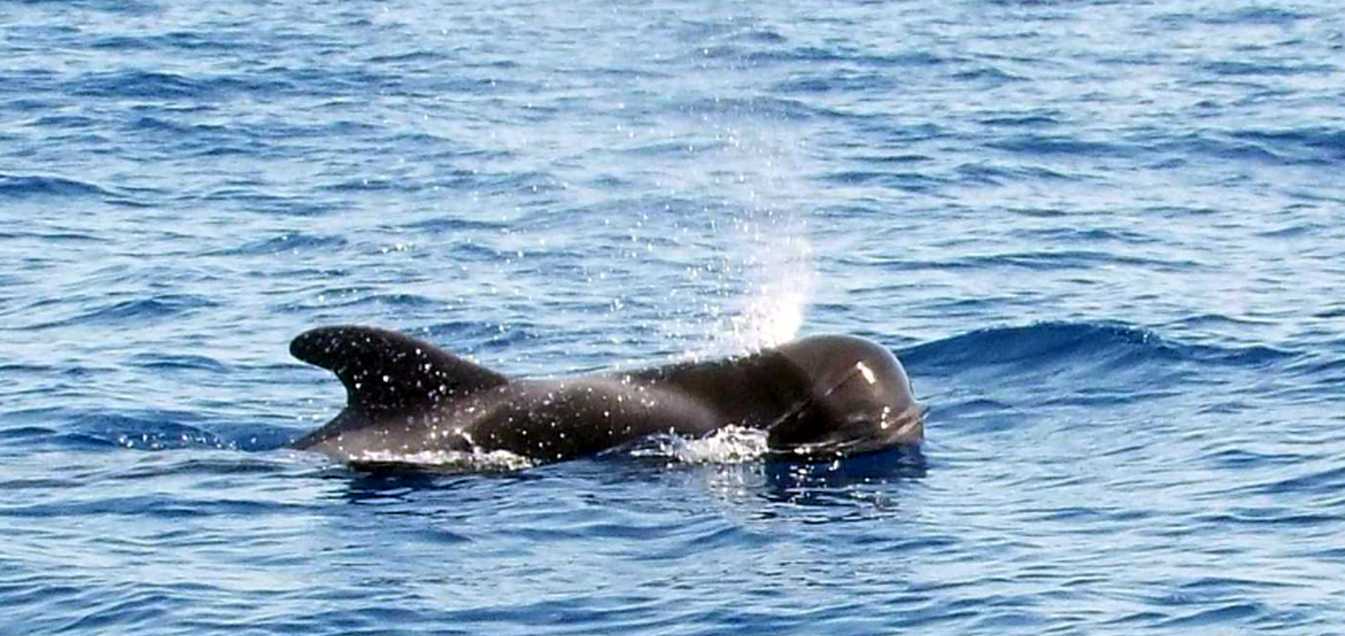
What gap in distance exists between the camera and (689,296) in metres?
22.9

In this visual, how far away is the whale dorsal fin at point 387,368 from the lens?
1659 centimetres

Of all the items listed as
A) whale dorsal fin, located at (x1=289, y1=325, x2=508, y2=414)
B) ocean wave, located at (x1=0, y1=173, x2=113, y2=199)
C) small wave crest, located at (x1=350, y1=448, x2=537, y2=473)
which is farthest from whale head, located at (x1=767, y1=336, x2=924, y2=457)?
ocean wave, located at (x1=0, y1=173, x2=113, y2=199)

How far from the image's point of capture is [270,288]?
2316 cm

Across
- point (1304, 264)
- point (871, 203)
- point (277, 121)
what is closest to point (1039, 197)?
point (871, 203)

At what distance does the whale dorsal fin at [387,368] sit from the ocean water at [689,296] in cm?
54

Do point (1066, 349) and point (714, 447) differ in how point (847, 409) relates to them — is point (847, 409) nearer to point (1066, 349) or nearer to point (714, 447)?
point (714, 447)

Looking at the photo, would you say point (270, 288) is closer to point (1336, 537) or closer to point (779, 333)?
point (779, 333)

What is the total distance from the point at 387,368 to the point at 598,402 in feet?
4.37

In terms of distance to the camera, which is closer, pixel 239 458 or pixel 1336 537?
pixel 1336 537

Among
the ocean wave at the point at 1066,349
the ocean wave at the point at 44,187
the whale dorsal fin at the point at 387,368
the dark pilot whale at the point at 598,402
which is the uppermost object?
the whale dorsal fin at the point at 387,368

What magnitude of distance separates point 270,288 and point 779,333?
519cm

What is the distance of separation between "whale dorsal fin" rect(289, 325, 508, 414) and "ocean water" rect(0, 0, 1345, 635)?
541 millimetres

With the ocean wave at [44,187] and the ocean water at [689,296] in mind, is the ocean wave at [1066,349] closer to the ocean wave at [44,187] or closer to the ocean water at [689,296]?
the ocean water at [689,296]

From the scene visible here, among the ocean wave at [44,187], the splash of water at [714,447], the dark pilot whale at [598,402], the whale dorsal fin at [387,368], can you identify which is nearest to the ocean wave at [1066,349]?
Answer: the dark pilot whale at [598,402]
